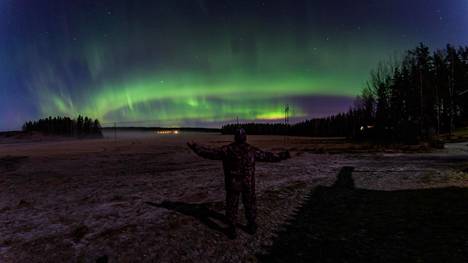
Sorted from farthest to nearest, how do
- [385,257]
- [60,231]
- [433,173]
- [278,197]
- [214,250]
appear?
[433,173] → [278,197] → [60,231] → [214,250] → [385,257]

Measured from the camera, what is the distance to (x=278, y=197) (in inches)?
442

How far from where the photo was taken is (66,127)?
150250 millimetres

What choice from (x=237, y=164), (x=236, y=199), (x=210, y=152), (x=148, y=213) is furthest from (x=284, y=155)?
(x=148, y=213)

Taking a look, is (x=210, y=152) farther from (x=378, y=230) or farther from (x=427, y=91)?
(x=427, y=91)

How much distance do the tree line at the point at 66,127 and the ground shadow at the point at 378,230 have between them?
516 ft

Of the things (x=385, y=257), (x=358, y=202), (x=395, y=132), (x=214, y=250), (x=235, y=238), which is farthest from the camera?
(x=395, y=132)

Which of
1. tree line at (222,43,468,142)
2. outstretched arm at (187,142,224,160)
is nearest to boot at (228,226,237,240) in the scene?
outstretched arm at (187,142,224,160)

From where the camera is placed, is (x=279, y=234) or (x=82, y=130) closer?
(x=279, y=234)

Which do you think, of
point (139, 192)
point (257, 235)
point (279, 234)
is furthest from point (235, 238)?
point (139, 192)

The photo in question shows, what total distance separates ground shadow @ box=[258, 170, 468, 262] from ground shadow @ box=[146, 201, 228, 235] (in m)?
1.64

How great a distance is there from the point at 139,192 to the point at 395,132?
37.4m

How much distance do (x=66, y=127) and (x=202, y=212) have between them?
160323 millimetres

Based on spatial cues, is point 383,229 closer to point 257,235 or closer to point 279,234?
point 279,234

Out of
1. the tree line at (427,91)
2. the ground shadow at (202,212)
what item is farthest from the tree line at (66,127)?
the ground shadow at (202,212)
